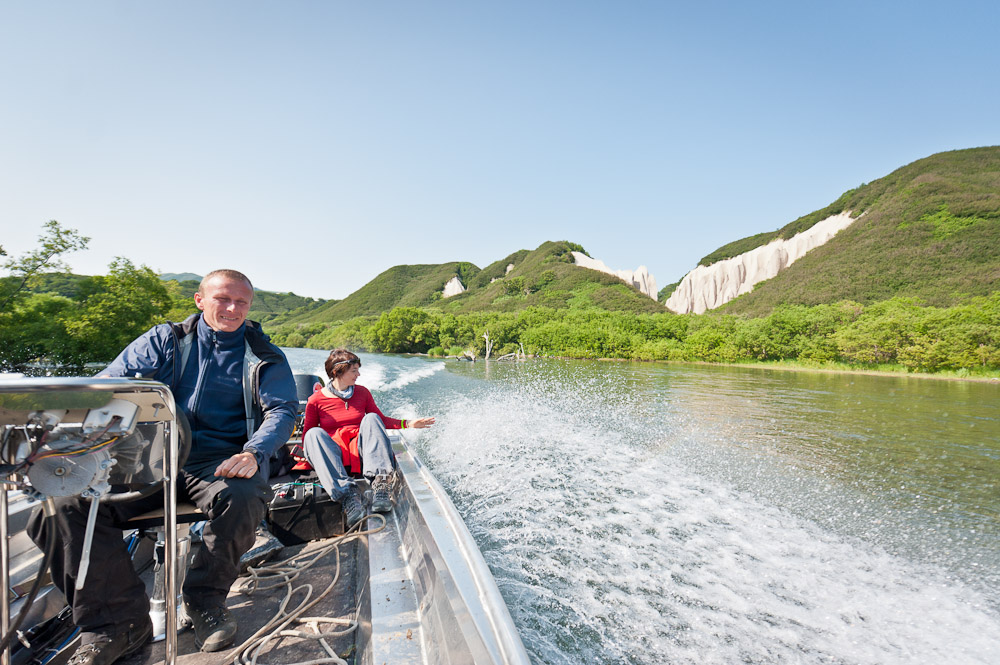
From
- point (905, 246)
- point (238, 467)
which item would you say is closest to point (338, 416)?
point (238, 467)

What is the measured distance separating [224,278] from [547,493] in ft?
12.2

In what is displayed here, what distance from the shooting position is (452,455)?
692cm

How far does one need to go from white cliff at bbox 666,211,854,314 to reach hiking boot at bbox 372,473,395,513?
234ft

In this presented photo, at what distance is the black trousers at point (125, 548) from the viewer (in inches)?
62.0

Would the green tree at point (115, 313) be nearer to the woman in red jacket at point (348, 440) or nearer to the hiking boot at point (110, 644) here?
the woman in red jacket at point (348, 440)

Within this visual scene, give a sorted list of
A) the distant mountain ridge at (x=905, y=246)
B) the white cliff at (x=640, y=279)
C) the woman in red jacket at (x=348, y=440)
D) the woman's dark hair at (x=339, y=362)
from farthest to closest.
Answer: the white cliff at (x=640, y=279), the distant mountain ridge at (x=905, y=246), the woman's dark hair at (x=339, y=362), the woman in red jacket at (x=348, y=440)

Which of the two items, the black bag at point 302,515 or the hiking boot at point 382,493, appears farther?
the hiking boot at point 382,493

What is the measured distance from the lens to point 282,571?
86.7 inches

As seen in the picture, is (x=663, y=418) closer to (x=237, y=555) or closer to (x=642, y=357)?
(x=237, y=555)

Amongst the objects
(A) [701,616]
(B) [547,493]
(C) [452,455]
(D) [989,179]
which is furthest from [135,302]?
(D) [989,179]

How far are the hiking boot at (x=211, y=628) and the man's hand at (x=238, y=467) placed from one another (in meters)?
0.49

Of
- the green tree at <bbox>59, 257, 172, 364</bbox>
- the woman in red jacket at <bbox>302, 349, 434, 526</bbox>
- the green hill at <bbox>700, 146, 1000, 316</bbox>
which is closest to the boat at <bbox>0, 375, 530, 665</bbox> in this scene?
the woman in red jacket at <bbox>302, 349, 434, 526</bbox>

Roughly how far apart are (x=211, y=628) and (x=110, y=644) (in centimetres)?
30

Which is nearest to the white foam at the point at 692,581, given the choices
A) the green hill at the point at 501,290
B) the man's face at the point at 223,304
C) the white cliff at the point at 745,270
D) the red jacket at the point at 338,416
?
the red jacket at the point at 338,416
